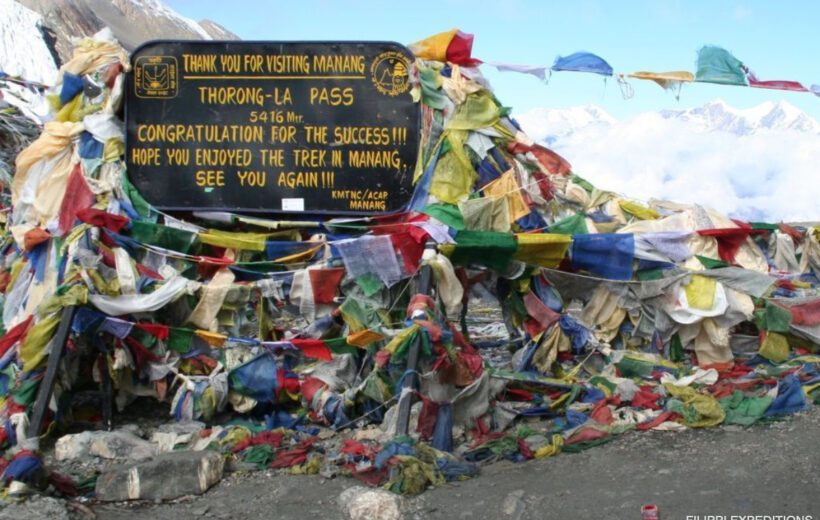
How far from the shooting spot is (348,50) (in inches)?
357

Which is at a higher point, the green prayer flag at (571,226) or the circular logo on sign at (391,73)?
the circular logo on sign at (391,73)

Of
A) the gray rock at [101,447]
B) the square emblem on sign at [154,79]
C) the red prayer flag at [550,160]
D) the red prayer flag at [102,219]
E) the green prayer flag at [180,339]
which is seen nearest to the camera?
the gray rock at [101,447]

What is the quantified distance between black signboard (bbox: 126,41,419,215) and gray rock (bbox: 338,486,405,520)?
3.19m

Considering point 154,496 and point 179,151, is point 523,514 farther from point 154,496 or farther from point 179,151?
point 179,151

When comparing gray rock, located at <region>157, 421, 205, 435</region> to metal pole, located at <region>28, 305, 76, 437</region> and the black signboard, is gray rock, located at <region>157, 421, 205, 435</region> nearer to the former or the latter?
metal pole, located at <region>28, 305, 76, 437</region>

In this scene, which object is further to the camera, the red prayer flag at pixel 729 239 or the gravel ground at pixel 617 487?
the red prayer flag at pixel 729 239

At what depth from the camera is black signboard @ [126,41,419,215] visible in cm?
910

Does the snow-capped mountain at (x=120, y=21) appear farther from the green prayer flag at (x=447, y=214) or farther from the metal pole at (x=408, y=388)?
the metal pole at (x=408, y=388)

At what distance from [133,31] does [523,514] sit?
133 feet

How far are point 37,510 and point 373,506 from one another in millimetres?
2308

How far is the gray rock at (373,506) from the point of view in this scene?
654cm

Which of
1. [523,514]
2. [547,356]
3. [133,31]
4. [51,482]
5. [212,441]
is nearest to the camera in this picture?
[523,514]

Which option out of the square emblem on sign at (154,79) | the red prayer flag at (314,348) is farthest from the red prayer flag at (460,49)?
the red prayer flag at (314,348)

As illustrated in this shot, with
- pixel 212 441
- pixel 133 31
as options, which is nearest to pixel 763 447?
pixel 212 441
